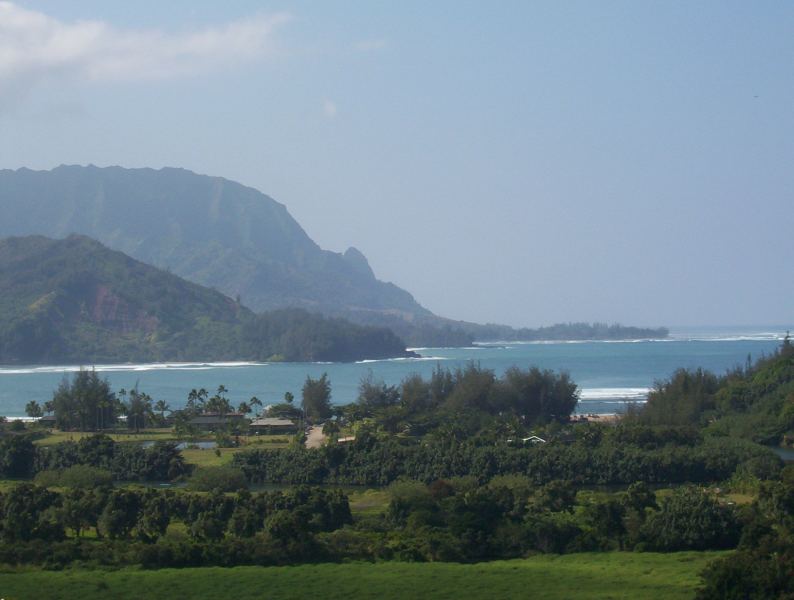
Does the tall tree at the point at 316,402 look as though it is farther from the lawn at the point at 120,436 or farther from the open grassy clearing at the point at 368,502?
the open grassy clearing at the point at 368,502

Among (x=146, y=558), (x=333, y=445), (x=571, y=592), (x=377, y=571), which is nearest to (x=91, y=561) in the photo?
(x=146, y=558)

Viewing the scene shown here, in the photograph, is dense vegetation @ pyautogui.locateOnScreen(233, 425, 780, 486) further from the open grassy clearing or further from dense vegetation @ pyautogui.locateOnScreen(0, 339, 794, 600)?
the open grassy clearing

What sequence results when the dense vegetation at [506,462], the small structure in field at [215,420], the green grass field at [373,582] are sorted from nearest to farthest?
the green grass field at [373,582], the dense vegetation at [506,462], the small structure in field at [215,420]

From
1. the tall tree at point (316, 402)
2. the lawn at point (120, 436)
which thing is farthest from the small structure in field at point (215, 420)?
the tall tree at point (316, 402)

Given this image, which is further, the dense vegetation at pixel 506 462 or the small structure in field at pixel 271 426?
the small structure in field at pixel 271 426

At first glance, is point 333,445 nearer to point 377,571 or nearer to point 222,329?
point 377,571

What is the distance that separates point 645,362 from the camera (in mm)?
119438

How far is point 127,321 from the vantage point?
495ft

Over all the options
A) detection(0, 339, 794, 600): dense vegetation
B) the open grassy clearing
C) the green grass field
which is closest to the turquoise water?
detection(0, 339, 794, 600): dense vegetation

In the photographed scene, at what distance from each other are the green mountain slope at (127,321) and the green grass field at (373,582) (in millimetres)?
113483

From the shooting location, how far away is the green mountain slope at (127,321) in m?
136

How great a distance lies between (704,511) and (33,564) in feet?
48.1

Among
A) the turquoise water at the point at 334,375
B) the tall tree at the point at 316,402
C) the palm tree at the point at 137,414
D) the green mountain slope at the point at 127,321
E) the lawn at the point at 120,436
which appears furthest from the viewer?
the green mountain slope at the point at 127,321

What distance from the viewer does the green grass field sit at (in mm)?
20984
